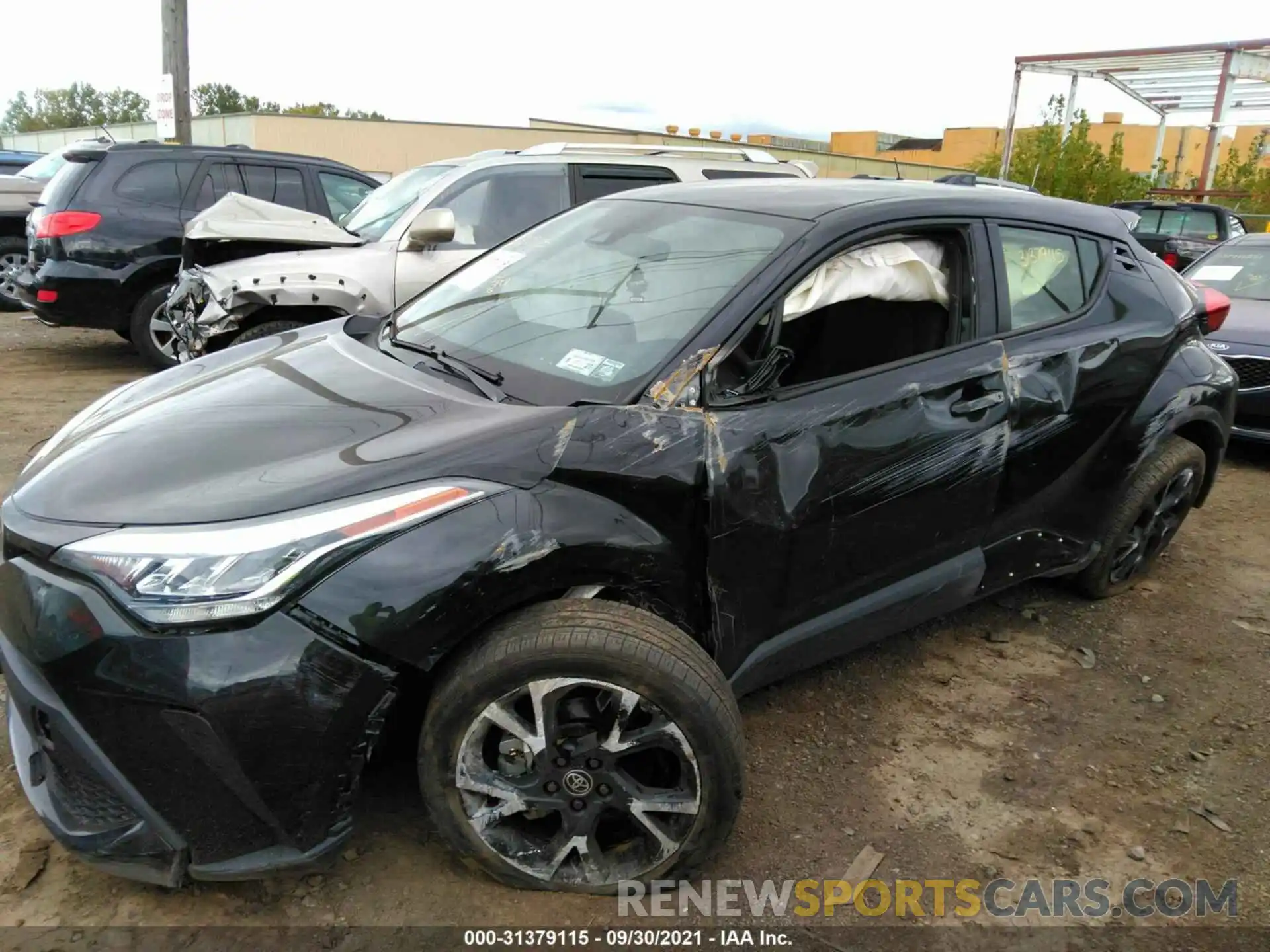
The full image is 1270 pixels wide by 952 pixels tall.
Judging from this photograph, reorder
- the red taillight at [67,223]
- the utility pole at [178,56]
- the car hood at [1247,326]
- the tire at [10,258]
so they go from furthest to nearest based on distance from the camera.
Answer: the utility pole at [178,56] → the tire at [10,258] → the red taillight at [67,223] → the car hood at [1247,326]

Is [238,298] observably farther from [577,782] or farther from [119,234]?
[577,782]

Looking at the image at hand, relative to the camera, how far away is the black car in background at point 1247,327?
5867 mm

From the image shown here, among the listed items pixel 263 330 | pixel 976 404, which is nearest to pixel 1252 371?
pixel 976 404

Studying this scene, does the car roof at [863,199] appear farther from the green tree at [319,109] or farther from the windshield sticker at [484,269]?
the green tree at [319,109]

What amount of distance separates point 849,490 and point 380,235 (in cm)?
443

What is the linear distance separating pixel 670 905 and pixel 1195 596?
312 cm

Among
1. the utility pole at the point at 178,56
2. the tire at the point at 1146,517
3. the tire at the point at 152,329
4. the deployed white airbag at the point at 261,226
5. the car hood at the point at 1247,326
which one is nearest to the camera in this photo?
the tire at the point at 1146,517

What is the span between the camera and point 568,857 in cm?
228

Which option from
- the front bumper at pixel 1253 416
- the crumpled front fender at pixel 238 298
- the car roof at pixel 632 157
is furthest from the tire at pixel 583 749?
the front bumper at pixel 1253 416

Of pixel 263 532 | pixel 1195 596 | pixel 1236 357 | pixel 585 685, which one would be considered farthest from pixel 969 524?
pixel 1236 357

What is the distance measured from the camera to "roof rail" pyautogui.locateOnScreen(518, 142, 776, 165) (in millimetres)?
6441

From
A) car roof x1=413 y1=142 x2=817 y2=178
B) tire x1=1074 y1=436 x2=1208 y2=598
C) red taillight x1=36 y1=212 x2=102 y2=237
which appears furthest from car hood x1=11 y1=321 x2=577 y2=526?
red taillight x1=36 y1=212 x2=102 y2=237

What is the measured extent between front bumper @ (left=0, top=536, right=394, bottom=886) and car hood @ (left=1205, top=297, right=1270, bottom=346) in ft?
19.5

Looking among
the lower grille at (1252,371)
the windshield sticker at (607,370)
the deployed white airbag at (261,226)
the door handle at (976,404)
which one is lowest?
the lower grille at (1252,371)
